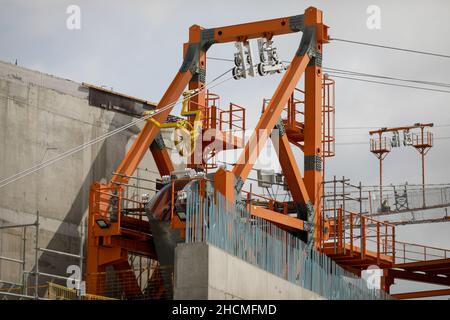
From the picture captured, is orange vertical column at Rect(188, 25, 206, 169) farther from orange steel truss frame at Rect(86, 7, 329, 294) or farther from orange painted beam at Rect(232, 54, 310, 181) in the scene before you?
orange painted beam at Rect(232, 54, 310, 181)

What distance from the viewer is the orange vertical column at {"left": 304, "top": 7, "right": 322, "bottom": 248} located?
47.7 metres

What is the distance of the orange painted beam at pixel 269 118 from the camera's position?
4341 cm

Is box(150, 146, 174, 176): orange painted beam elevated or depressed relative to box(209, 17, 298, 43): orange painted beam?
depressed

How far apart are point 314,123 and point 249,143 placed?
5103mm

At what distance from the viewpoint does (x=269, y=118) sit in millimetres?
45031

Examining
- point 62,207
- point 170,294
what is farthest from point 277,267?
point 62,207

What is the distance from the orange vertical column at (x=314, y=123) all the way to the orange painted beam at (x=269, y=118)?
877 mm

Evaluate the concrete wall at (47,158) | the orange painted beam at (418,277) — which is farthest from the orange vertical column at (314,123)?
the concrete wall at (47,158)

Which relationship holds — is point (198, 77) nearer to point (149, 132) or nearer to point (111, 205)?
point (149, 132)

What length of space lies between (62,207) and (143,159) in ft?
17.7

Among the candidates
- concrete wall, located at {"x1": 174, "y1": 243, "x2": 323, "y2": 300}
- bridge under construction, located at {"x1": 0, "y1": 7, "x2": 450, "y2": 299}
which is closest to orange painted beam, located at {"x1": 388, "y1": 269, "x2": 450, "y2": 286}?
bridge under construction, located at {"x1": 0, "y1": 7, "x2": 450, "y2": 299}

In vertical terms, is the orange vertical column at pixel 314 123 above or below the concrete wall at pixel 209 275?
above

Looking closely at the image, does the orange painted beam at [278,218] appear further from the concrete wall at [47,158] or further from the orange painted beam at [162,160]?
the concrete wall at [47,158]
